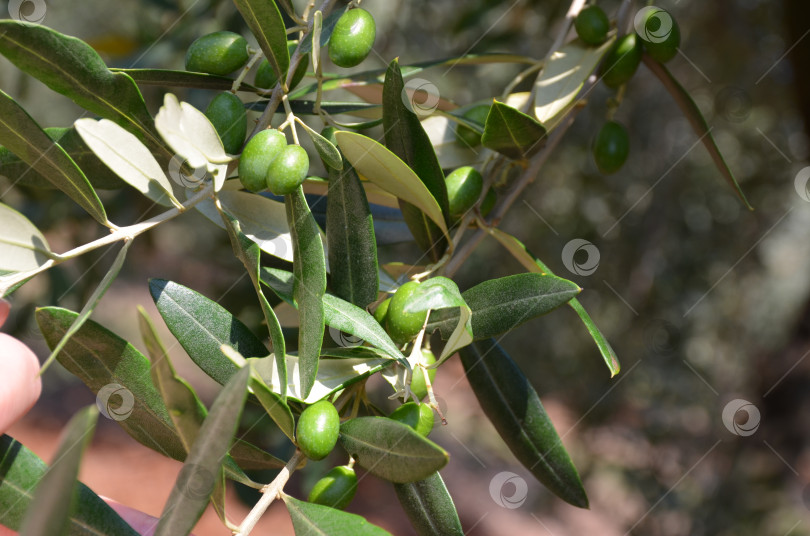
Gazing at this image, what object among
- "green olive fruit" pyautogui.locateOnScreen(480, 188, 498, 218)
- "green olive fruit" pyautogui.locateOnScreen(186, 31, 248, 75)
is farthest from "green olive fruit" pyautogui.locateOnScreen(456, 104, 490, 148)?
"green olive fruit" pyautogui.locateOnScreen(186, 31, 248, 75)

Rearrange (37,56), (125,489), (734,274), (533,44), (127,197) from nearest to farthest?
(37,56) → (127,197) → (533,44) → (734,274) → (125,489)

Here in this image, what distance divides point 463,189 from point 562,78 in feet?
0.59

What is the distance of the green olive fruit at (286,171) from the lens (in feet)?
1.66

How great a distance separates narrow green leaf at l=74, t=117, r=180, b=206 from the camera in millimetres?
505

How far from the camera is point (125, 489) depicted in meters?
4.47

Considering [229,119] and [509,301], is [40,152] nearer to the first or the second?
[229,119]

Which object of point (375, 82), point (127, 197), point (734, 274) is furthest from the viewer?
point (734, 274)

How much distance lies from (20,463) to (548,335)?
371 cm

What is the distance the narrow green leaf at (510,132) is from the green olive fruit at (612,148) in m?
0.27

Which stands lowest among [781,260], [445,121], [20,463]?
[20,463]

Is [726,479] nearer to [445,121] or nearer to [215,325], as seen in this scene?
[445,121]

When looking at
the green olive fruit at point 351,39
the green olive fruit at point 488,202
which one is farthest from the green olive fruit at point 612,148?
the green olive fruit at point 351,39

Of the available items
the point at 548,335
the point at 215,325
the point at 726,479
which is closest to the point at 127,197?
the point at 215,325

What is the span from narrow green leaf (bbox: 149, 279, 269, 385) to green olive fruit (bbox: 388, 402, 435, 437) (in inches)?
5.6
